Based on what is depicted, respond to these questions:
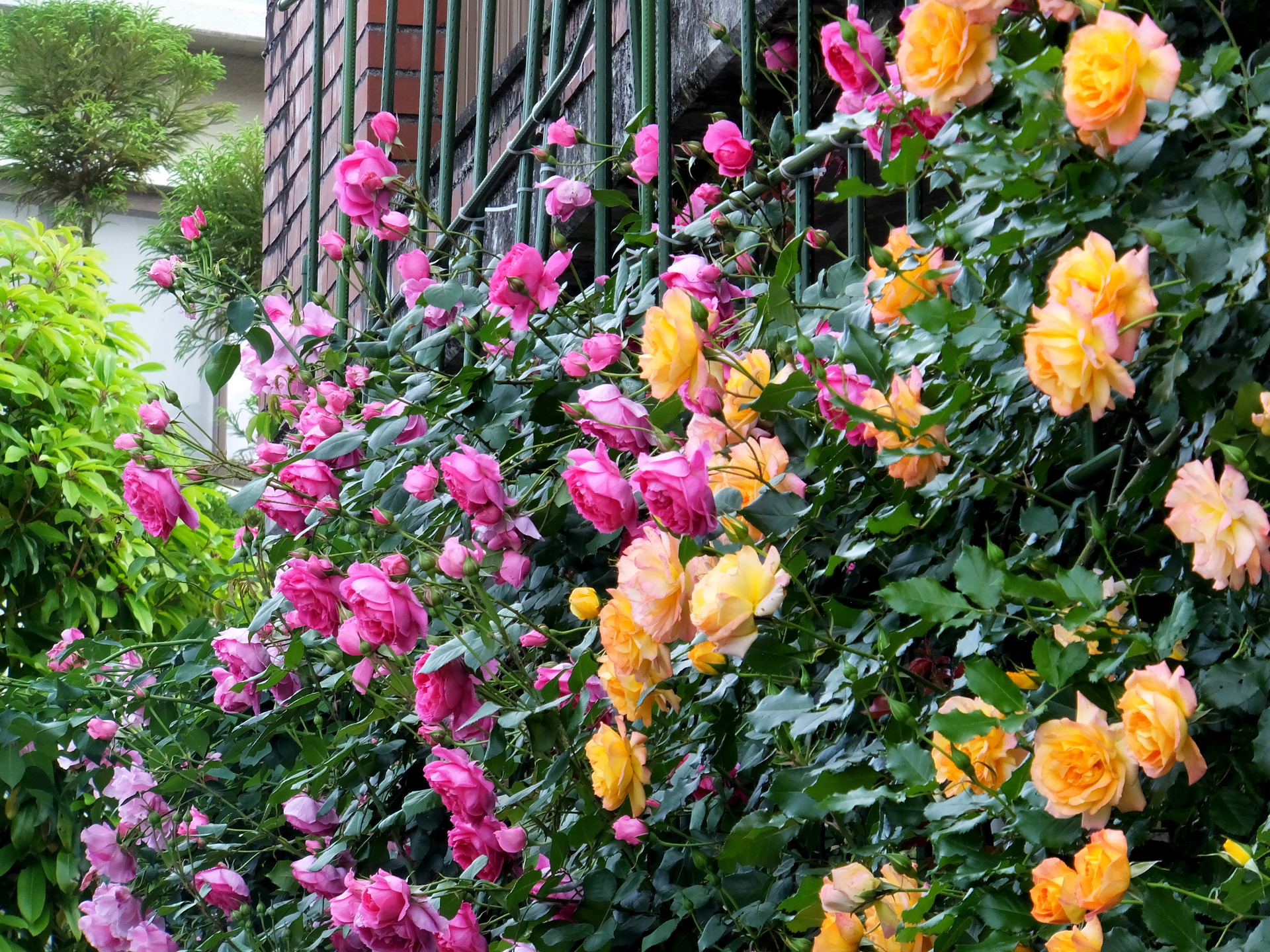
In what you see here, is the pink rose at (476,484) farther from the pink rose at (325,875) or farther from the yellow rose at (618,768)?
the pink rose at (325,875)

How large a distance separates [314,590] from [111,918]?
672 mm

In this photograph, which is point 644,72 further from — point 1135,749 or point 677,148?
point 1135,749

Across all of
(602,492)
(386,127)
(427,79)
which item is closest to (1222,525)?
(602,492)

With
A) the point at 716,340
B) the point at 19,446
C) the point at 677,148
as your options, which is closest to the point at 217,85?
the point at 19,446

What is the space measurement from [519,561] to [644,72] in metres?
0.67

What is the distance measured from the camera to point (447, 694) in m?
1.08

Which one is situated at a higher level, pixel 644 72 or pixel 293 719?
pixel 644 72

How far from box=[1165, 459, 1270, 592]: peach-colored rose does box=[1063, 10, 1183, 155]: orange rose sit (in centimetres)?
18

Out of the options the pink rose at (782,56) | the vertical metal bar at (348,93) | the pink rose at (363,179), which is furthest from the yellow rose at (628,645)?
the vertical metal bar at (348,93)

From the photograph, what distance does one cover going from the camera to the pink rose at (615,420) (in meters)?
0.99

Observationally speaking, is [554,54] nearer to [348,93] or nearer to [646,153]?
[646,153]

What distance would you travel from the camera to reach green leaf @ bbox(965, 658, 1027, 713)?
653 millimetres

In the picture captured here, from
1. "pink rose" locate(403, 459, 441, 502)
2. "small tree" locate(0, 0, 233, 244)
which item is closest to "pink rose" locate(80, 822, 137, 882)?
"pink rose" locate(403, 459, 441, 502)

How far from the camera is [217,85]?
13805mm
